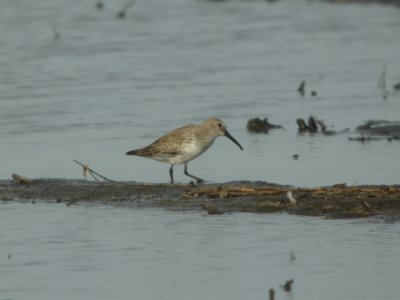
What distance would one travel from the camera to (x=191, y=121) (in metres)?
16.6

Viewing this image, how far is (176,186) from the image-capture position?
40.4 feet

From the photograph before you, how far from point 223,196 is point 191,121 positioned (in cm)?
487

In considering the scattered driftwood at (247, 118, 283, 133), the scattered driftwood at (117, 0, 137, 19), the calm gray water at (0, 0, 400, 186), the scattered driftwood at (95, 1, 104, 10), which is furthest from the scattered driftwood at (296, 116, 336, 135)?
the scattered driftwood at (95, 1, 104, 10)

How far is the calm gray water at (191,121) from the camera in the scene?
9.55 m

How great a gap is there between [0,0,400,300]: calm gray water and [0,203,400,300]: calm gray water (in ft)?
0.06

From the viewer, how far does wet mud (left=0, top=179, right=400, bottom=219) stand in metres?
11.4

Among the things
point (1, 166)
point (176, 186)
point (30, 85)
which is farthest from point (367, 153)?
point (30, 85)

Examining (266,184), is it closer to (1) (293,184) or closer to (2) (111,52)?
(1) (293,184)

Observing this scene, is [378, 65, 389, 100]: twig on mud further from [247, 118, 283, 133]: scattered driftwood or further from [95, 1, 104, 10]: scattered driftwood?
[95, 1, 104, 10]: scattered driftwood

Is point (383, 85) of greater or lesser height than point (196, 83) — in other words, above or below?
below

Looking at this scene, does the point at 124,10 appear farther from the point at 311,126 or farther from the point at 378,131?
the point at 378,131

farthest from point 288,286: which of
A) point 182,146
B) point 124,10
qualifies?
point 124,10

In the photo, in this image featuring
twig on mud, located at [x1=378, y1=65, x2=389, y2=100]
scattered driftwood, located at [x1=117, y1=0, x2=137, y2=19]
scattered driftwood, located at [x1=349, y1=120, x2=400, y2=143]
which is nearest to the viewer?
scattered driftwood, located at [x1=349, y1=120, x2=400, y2=143]

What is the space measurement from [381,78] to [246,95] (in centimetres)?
232
